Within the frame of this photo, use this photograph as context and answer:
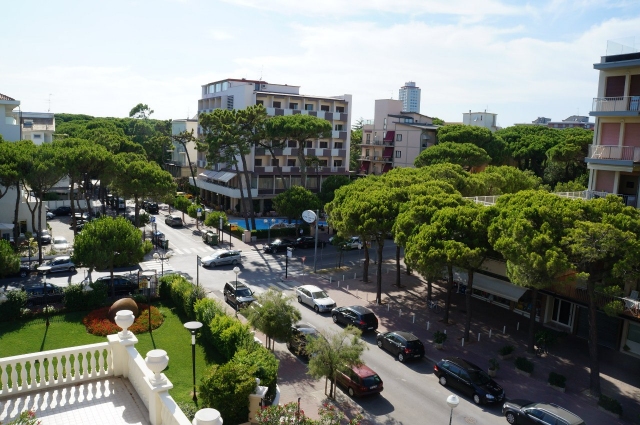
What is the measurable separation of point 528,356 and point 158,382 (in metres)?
22.3

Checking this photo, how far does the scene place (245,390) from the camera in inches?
675

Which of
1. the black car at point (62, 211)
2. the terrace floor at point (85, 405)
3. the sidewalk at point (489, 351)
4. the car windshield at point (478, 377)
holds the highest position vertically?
the terrace floor at point (85, 405)

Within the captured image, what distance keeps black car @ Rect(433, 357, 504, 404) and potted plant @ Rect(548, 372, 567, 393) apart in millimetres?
3252

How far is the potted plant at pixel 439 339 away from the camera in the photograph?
1077 inches

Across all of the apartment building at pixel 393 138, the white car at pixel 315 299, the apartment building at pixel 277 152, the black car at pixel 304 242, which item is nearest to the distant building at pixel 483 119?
the apartment building at pixel 393 138

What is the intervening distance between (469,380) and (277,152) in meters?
49.8

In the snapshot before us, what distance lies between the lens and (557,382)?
2325 cm

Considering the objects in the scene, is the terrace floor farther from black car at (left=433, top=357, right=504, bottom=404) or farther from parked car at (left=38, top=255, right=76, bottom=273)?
parked car at (left=38, top=255, right=76, bottom=273)

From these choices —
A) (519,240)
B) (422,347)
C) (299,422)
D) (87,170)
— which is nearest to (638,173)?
(519,240)

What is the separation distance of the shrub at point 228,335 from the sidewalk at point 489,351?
2.80 m

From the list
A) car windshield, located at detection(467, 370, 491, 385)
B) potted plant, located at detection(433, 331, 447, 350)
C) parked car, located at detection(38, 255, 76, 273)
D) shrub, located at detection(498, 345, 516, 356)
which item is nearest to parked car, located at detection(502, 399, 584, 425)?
car windshield, located at detection(467, 370, 491, 385)

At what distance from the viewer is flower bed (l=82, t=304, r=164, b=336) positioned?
988 inches

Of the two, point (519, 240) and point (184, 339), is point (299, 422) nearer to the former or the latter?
point (184, 339)

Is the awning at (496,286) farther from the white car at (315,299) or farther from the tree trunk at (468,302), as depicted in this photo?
the white car at (315,299)
